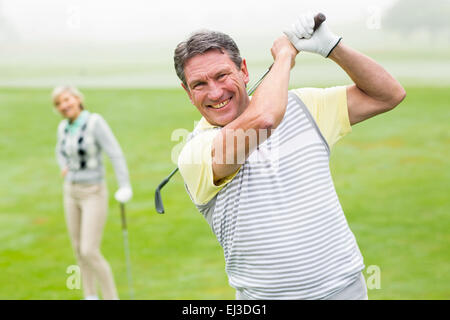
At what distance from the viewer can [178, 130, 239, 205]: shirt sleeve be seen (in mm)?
2592

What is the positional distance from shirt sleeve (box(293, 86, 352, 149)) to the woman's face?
3541mm

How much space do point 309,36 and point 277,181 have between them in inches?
23.8

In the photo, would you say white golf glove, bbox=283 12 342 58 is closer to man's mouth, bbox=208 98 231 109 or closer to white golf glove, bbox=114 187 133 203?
man's mouth, bbox=208 98 231 109

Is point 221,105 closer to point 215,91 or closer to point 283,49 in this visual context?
point 215,91

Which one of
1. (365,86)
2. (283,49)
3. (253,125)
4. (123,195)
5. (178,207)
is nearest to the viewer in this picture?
(253,125)

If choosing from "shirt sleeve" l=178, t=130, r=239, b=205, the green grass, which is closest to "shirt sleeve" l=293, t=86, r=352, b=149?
"shirt sleeve" l=178, t=130, r=239, b=205

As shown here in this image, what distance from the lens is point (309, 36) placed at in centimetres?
278

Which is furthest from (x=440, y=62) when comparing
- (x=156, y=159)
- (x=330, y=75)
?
(x=156, y=159)

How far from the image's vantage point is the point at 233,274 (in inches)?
115

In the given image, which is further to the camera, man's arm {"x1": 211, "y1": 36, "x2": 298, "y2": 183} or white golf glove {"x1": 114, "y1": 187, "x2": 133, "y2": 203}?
white golf glove {"x1": 114, "y1": 187, "x2": 133, "y2": 203}

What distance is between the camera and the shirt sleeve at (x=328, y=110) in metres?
2.86

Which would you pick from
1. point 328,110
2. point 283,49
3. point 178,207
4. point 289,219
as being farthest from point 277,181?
point 178,207

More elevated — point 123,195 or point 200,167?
point 123,195
